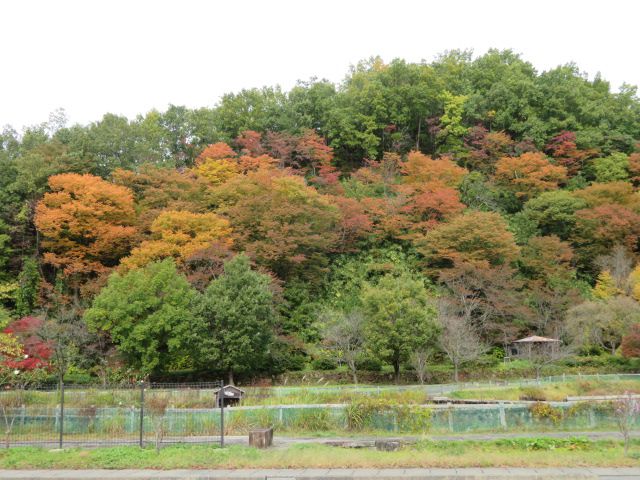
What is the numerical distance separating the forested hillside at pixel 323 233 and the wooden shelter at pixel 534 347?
102cm

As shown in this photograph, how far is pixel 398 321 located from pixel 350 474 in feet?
55.0

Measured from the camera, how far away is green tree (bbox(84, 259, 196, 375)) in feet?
93.3

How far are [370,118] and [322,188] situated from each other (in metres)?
12.9

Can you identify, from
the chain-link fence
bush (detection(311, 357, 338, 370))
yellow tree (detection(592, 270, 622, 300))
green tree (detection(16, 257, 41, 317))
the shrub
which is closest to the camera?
the chain-link fence

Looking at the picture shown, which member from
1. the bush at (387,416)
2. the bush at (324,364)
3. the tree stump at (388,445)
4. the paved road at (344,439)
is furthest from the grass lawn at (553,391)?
the tree stump at (388,445)

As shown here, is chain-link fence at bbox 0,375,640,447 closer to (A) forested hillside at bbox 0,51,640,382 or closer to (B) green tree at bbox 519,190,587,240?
(A) forested hillside at bbox 0,51,640,382

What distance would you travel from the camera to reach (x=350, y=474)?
12.4m

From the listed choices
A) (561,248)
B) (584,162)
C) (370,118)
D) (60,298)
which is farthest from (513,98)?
(60,298)

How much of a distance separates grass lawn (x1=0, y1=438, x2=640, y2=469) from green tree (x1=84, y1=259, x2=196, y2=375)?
43.8ft

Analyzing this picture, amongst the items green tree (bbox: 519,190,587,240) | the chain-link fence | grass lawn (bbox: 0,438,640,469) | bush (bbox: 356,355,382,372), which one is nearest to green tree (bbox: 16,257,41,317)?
the chain-link fence

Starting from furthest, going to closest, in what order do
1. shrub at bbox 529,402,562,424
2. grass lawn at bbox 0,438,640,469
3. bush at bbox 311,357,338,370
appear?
1. bush at bbox 311,357,338,370
2. shrub at bbox 529,402,562,424
3. grass lawn at bbox 0,438,640,469

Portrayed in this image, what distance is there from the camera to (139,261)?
33.0 meters

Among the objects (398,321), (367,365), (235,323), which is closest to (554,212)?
(398,321)

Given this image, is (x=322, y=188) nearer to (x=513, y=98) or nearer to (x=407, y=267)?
(x=407, y=267)
